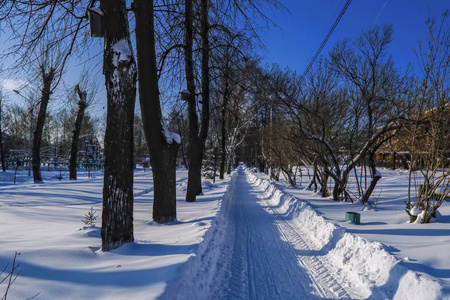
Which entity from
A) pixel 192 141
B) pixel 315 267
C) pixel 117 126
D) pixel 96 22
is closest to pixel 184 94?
pixel 192 141

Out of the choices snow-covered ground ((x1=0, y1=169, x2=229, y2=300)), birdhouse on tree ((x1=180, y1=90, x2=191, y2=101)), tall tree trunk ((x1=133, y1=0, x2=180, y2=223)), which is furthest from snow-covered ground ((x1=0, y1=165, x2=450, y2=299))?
birdhouse on tree ((x1=180, y1=90, x2=191, y2=101))

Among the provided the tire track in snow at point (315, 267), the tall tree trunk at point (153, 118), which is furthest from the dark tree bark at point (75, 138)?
the tire track in snow at point (315, 267)

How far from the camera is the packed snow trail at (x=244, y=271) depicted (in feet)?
10.8

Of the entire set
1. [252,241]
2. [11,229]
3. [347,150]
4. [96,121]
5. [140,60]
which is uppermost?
[96,121]

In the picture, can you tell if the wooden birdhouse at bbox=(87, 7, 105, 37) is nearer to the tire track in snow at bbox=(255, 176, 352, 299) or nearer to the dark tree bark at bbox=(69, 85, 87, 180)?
the tire track in snow at bbox=(255, 176, 352, 299)

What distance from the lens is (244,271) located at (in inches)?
164

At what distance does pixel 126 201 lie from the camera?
3.93m

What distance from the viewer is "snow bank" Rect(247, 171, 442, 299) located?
304 cm

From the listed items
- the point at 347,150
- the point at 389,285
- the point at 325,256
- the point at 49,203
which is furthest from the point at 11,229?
the point at 347,150

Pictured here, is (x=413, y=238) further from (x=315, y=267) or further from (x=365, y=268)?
(x=315, y=267)

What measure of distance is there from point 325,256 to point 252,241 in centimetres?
162

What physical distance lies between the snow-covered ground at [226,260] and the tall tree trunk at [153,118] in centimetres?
96

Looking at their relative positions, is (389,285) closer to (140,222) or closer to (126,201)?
(126,201)

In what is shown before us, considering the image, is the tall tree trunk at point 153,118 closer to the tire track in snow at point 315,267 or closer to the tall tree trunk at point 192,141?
the tall tree trunk at point 192,141
